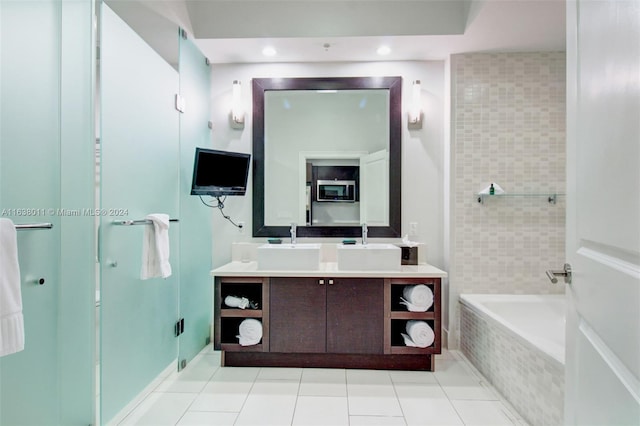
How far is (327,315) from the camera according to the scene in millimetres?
2281

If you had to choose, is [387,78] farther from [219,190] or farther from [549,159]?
[219,190]

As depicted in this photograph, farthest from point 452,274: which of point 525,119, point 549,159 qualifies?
point 525,119

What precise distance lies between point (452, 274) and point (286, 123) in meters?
1.86

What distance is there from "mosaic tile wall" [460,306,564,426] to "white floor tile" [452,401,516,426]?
9cm

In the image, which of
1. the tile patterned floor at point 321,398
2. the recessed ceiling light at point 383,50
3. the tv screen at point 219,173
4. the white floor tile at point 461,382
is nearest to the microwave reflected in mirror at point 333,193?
the tv screen at point 219,173

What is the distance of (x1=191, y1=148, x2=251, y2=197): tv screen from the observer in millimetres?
2348

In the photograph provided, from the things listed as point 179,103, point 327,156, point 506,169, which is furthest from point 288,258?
point 506,169

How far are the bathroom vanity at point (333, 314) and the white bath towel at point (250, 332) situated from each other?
3 cm

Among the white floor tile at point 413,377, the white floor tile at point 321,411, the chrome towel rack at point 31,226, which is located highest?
the chrome towel rack at point 31,226

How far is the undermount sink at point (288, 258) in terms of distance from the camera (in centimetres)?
234

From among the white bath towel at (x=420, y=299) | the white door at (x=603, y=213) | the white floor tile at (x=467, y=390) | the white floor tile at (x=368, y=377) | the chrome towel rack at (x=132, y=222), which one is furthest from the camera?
the white bath towel at (x=420, y=299)

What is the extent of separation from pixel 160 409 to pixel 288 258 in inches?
45.7

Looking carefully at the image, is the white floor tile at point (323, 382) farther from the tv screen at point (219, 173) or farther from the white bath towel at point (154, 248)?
the tv screen at point (219, 173)

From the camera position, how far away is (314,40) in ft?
7.98
